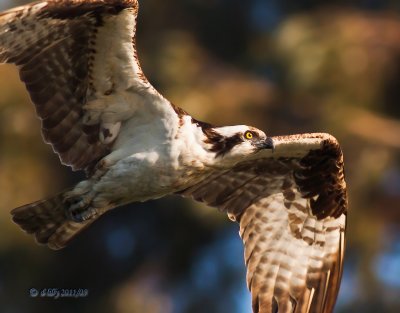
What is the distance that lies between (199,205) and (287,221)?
370 inches

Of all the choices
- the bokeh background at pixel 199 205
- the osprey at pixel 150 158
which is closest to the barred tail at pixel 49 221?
the osprey at pixel 150 158

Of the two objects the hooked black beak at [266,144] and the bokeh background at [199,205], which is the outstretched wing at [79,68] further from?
the bokeh background at [199,205]

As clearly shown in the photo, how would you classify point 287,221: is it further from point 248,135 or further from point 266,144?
point 248,135

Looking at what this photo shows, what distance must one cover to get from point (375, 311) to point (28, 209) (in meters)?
12.7

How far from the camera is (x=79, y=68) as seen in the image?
10.3 metres

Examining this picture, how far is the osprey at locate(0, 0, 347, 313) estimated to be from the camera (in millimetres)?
9953

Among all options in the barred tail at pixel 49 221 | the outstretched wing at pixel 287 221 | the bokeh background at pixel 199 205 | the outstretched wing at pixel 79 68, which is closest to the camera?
the outstretched wing at pixel 79 68

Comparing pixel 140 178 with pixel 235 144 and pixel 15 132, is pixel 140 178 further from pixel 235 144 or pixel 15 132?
pixel 15 132

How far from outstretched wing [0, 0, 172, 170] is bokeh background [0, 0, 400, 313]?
899cm

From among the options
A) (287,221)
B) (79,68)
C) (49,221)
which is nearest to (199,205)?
(287,221)

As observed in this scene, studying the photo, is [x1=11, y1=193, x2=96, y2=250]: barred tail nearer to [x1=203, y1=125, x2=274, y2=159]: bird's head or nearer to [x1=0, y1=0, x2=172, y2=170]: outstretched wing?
[x1=0, y1=0, x2=172, y2=170]: outstretched wing

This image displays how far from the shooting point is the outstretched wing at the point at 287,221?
449 inches

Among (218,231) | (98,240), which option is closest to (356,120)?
(218,231)

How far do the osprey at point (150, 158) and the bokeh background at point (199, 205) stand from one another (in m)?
7.95
